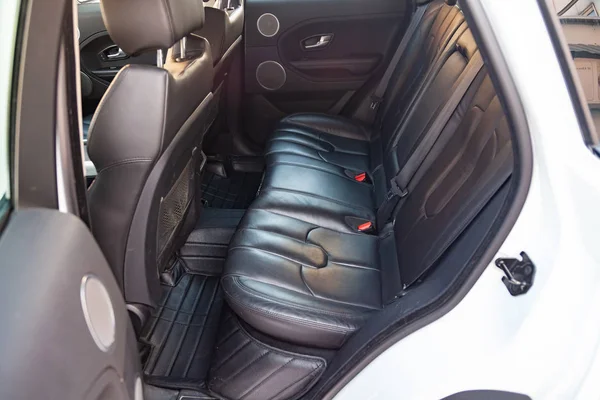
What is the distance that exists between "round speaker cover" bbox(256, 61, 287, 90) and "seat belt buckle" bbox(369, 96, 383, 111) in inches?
15.3

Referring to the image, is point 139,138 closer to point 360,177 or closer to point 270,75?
point 360,177

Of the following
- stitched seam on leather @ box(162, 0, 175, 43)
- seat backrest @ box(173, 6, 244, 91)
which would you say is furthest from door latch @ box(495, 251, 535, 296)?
seat backrest @ box(173, 6, 244, 91)

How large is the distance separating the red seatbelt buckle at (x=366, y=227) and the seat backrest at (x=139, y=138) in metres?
0.60

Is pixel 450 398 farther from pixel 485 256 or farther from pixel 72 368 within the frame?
pixel 72 368

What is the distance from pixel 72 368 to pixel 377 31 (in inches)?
77.5

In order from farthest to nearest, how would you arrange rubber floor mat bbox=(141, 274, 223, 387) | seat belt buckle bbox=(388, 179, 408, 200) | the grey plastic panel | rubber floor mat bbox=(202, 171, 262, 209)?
rubber floor mat bbox=(202, 171, 262, 209) < seat belt buckle bbox=(388, 179, 408, 200) < rubber floor mat bbox=(141, 274, 223, 387) < the grey plastic panel

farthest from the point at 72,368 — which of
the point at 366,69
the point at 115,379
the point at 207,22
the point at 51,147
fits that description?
the point at 366,69

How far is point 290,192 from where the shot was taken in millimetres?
1800

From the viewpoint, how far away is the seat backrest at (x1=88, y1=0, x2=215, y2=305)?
117cm

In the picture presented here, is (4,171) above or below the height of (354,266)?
above

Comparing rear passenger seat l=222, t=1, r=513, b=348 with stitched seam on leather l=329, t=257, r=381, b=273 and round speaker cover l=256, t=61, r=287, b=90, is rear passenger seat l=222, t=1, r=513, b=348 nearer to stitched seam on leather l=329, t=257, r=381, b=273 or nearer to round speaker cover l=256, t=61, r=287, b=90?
stitched seam on leather l=329, t=257, r=381, b=273

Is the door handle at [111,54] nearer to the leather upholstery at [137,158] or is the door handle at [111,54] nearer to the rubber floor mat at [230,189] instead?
the rubber floor mat at [230,189]

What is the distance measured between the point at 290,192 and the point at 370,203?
0.94 ft

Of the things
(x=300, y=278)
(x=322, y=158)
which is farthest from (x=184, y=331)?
(x=322, y=158)
